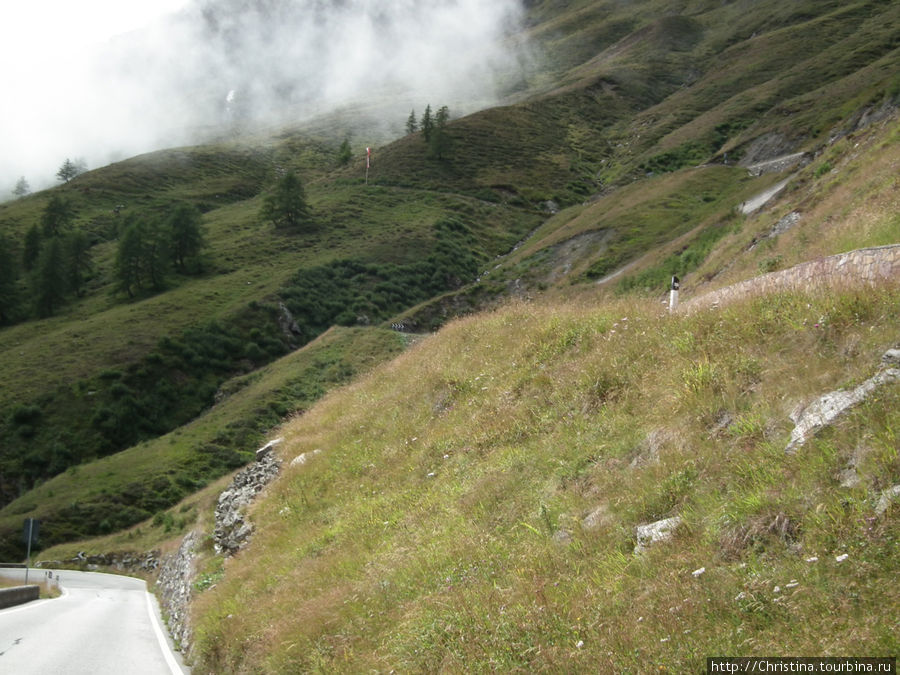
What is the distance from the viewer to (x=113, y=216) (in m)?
114

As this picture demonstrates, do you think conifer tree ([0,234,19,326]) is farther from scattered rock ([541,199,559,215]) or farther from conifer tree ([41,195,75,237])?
scattered rock ([541,199,559,215])

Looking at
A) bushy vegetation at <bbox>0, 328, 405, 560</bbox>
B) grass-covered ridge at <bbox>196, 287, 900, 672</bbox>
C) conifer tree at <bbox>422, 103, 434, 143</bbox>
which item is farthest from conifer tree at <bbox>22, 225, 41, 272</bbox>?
grass-covered ridge at <bbox>196, 287, 900, 672</bbox>

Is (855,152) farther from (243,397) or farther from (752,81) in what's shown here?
(752,81)

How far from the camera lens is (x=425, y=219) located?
287 feet

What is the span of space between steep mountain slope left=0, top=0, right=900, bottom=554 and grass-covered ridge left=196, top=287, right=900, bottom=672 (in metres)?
9.51

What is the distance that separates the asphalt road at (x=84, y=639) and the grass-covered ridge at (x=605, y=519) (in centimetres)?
213

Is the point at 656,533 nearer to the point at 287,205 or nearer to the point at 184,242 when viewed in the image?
the point at 184,242

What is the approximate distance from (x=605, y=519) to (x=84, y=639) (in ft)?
47.2

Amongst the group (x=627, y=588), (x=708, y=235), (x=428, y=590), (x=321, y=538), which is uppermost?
(x=627, y=588)

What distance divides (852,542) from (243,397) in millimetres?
52245

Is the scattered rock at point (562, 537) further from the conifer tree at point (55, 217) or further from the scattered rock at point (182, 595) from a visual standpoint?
the conifer tree at point (55, 217)

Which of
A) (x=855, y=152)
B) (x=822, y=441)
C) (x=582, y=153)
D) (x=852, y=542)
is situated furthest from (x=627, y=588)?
(x=582, y=153)

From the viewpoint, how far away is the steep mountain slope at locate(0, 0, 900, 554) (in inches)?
2089

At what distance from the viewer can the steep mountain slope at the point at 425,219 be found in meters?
53.1
